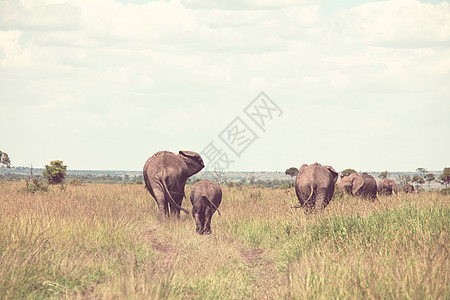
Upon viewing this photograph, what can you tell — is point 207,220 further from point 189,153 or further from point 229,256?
point 189,153

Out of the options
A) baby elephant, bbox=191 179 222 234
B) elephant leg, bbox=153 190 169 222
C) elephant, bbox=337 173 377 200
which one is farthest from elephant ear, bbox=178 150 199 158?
elephant, bbox=337 173 377 200

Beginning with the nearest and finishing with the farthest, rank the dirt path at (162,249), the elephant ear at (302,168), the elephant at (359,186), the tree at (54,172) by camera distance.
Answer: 1. the dirt path at (162,249)
2. the elephant ear at (302,168)
3. the elephant at (359,186)
4. the tree at (54,172)

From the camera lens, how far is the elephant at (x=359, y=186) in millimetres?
21125

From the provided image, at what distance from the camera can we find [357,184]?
2134cm

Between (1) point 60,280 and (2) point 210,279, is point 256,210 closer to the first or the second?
(2) point 210,279

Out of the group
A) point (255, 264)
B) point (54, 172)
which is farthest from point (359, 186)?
point (54, 172)

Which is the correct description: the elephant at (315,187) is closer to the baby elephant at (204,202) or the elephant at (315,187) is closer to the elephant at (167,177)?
the baby elephant at (204,202)

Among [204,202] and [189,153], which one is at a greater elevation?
[189,153]

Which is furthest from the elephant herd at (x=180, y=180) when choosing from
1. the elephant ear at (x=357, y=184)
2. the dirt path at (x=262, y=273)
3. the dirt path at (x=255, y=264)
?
the elephant ear at (x=357, y=184)

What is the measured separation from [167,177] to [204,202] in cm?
193

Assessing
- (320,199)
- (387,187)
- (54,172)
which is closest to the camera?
(320,199)

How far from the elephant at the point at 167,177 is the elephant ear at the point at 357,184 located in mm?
10306

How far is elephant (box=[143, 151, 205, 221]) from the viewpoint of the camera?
12641mm

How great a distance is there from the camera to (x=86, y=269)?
22.7ft
